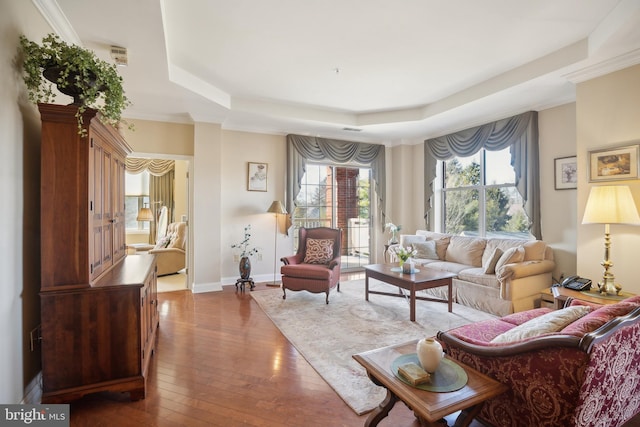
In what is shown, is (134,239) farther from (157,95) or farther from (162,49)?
(162,49)

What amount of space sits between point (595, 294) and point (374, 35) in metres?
3.18

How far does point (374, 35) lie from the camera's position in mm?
2975

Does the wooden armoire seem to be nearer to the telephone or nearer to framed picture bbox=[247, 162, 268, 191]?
framed picture bbox=[247, 162, 268, 191]

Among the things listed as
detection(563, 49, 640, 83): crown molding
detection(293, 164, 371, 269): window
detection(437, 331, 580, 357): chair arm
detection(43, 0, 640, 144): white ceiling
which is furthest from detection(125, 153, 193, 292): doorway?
detection(563, 49, 640, 83): crown molding

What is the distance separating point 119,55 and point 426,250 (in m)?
4.87

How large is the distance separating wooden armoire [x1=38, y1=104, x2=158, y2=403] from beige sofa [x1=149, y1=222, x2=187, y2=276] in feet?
12.8

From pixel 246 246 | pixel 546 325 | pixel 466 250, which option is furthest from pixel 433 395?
pixel 246 246

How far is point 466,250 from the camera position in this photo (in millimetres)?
4789

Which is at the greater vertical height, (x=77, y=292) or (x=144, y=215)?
(x=144, y=215)

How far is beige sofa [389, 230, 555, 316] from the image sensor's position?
11.9ft

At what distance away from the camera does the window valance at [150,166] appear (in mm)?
7411

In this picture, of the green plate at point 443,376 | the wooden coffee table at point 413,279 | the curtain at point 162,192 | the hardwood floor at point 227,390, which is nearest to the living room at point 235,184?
the hardwood floor at point 227,390

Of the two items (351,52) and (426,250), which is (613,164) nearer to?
(426,250)

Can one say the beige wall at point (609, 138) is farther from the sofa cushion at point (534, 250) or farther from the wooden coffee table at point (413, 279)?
the wooden coffee table at point (413, 279)
